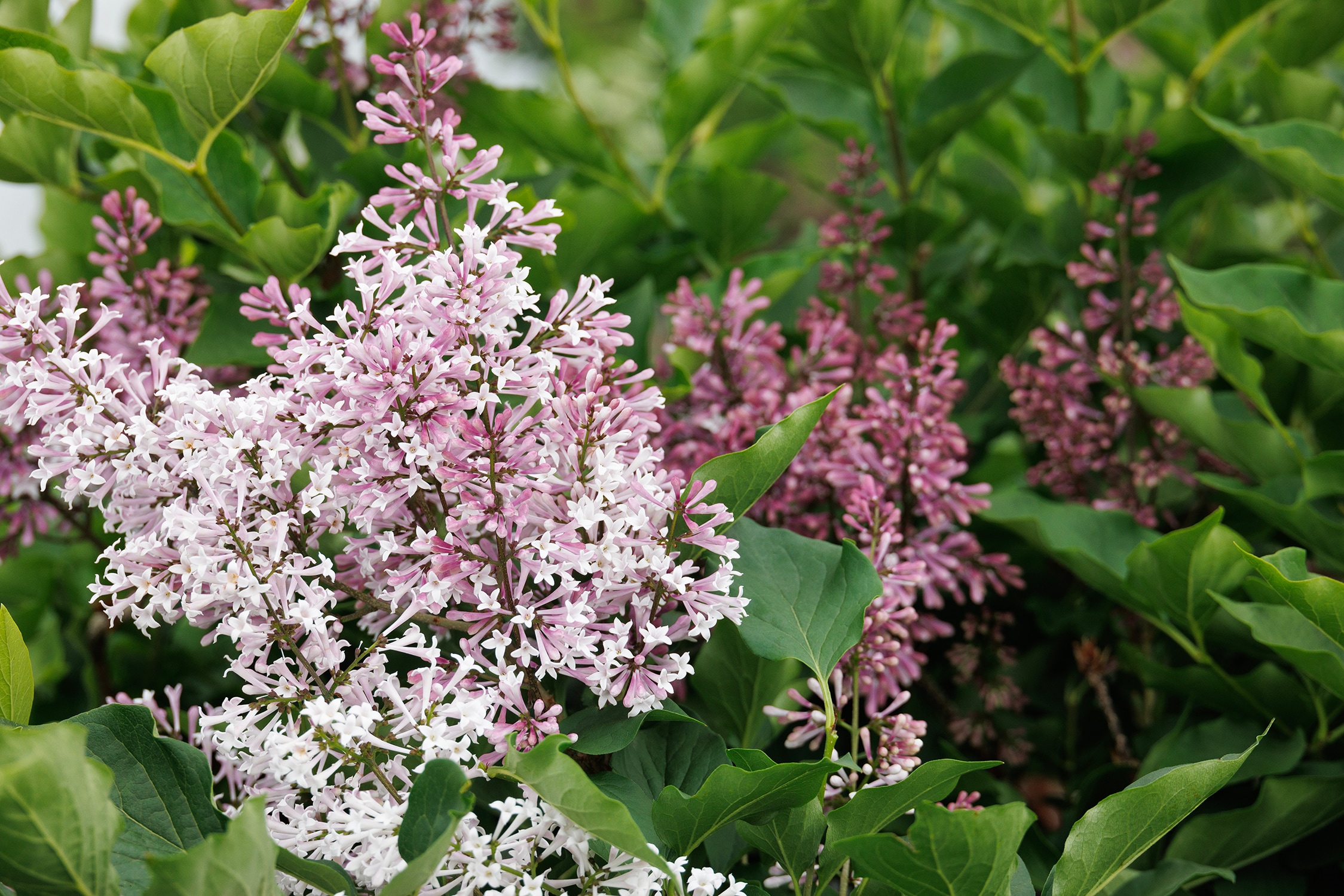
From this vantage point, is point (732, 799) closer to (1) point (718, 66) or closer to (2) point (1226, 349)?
(2) point (1226, 349)

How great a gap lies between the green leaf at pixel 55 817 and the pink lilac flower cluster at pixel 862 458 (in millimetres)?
390

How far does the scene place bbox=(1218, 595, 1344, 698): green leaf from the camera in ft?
2.42

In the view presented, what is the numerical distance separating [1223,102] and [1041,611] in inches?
23.8

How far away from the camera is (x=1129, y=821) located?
1.96 feet

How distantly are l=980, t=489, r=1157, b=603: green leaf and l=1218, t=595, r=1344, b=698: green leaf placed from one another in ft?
0.32

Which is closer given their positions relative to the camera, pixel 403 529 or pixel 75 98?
pixel 403 529

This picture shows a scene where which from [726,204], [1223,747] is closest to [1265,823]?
[1223,747]

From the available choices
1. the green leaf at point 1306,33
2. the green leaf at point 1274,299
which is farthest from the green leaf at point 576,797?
the green leaf at point 1306,33

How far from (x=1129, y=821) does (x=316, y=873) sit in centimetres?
45

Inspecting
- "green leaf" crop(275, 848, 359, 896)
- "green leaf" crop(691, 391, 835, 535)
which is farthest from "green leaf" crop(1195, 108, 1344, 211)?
"green leaf" crop(275, 848, 359, 896)

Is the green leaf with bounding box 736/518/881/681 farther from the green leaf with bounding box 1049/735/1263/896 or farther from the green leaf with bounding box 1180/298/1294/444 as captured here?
the green leaf with bounding box 1180/298/1294/444

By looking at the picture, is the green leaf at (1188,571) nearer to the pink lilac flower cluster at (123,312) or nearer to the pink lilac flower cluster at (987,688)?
the pink lilac flower cluster at (987,688)

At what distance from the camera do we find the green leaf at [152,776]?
1.96ft

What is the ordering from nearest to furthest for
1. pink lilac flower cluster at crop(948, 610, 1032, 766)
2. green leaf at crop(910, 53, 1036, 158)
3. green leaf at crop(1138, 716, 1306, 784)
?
1. green leaf at crop(1138, 716, 1306, 784)
2. pink lilac flower cluster at crop(948, 610, 1032, 766)
3. green leaf at crop(910, 53, 1036, 158)
